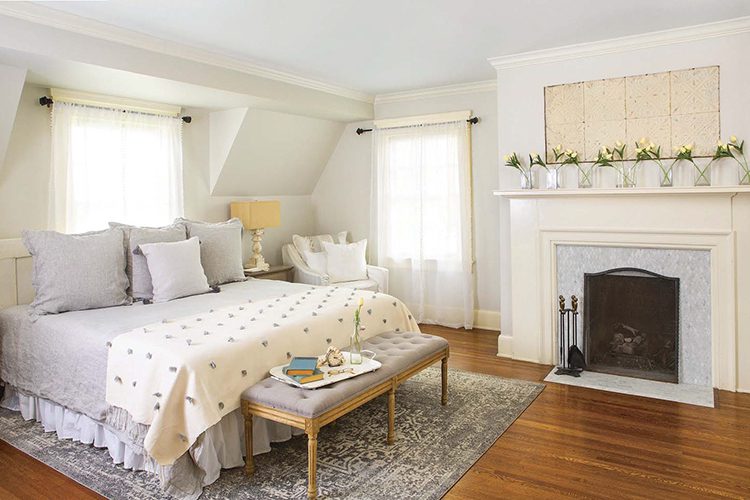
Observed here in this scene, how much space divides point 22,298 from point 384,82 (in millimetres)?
3546

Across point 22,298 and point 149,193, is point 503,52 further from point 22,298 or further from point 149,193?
point 22,298

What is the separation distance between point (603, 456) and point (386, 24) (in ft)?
9.40

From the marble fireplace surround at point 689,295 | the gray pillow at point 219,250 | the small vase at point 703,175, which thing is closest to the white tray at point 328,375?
the gray pillow at point 219,250

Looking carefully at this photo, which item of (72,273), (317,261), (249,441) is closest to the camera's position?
(249,441)

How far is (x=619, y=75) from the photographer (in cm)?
420

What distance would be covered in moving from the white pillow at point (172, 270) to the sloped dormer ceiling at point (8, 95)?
3.70 feet

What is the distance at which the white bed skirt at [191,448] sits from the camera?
2699 mm

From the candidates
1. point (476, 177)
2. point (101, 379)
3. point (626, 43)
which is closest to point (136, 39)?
point (101, 379)

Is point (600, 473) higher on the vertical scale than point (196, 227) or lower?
lower

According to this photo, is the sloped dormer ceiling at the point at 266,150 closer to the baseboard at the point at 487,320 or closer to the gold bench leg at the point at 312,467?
the baseboard at the point at 487,320

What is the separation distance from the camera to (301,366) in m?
2.88

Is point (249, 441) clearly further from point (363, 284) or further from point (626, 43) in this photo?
point (626, 43)

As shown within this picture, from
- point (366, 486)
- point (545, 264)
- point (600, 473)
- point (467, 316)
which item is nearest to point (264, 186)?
point (467, 316)

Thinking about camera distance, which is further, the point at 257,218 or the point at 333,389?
the point at 257,218
